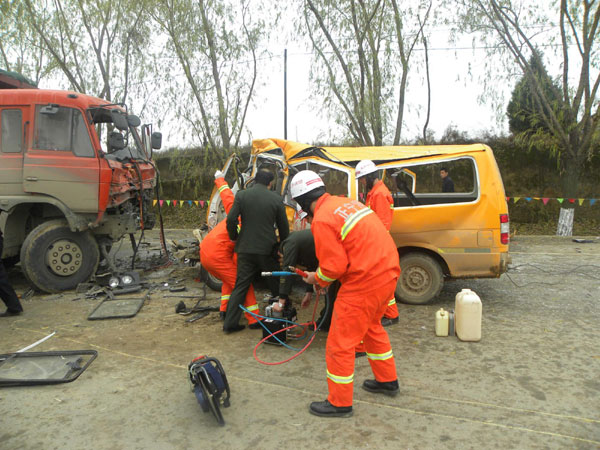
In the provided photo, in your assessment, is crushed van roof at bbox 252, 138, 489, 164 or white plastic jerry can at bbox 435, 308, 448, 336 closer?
white plastic jerry can at bbox 435, 308, 448, 336

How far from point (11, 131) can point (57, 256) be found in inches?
77.5

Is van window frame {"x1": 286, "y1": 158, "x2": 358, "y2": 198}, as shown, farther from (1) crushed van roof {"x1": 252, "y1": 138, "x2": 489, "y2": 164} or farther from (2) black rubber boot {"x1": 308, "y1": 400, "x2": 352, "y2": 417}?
(2) black rubber boot {"x1": 308, "y1": 400, "x2": 352, "y2": 417}

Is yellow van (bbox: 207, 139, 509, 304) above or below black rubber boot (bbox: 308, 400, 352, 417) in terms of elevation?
above

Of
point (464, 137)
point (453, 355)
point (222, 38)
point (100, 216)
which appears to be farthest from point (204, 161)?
point (453, 355)

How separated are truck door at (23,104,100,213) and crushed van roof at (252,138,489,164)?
250 cm

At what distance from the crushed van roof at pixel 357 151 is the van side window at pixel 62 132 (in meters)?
2.58

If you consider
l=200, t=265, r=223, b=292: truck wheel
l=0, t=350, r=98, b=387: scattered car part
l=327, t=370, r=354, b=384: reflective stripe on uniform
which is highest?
l=327, t=370, r=354, b=384: reflective stripe on uniform

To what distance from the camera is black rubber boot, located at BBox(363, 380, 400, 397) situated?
3369 mm

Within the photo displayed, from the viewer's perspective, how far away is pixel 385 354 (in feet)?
10.8

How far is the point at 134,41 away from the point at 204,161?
14.4 feet

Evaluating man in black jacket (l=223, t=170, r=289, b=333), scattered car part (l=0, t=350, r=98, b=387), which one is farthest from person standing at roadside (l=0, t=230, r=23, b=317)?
man in black jacket (l=223, t=170, r=289, b=333)

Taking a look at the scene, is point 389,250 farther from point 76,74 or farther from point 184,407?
point 76,74

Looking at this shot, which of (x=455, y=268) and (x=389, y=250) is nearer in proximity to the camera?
(x=389, y=250)

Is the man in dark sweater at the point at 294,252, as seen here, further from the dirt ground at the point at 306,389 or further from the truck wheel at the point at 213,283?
the truck wheel at the point at 213,283
